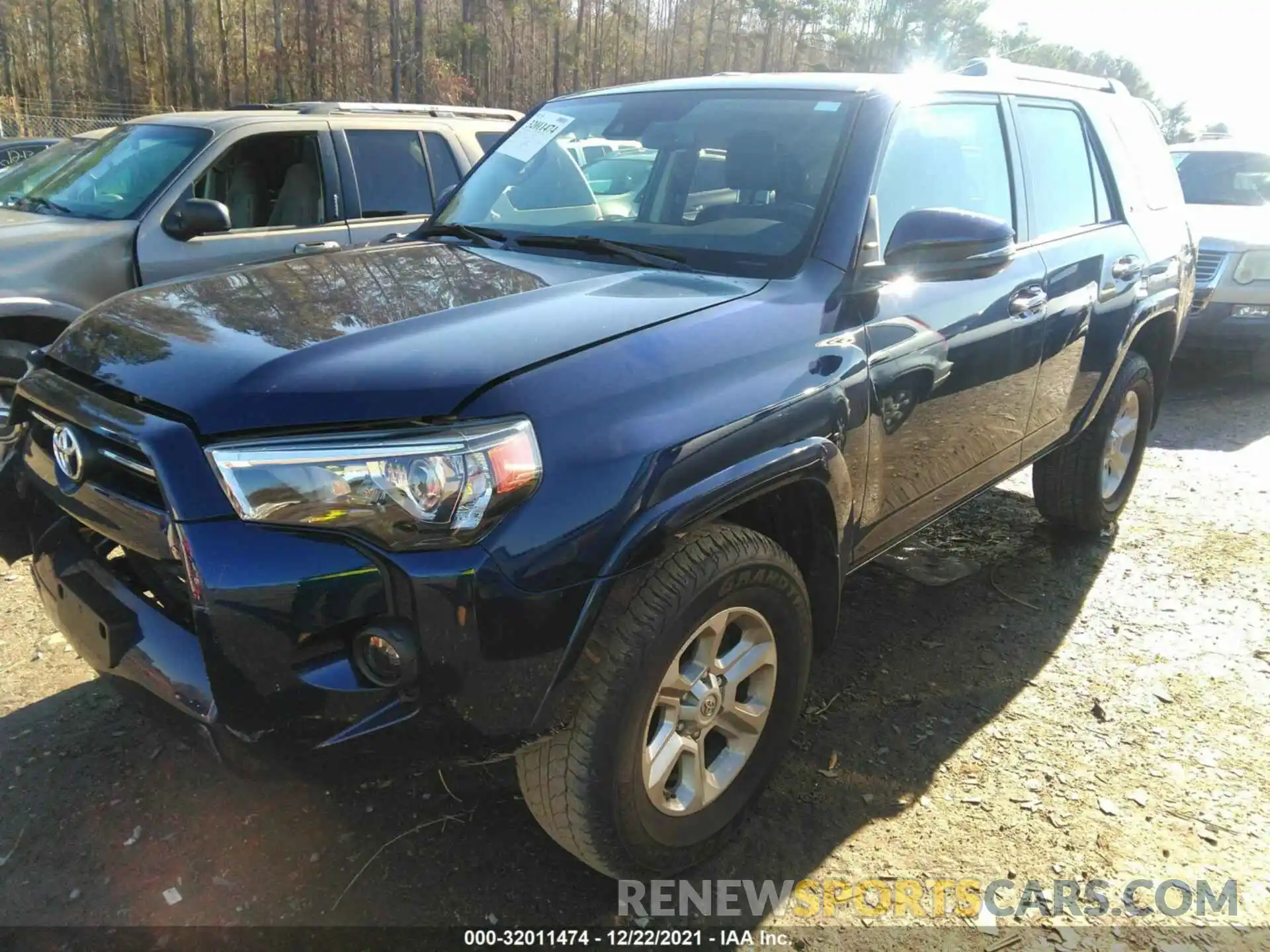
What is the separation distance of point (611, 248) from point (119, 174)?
3665mm

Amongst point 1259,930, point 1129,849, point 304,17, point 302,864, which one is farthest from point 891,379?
point 304,17

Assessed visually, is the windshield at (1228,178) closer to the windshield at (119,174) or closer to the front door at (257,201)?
the front door at (257,201)

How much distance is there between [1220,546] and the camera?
4.52m

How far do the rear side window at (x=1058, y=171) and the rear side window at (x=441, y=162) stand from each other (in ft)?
11.4

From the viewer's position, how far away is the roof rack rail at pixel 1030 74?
3.56m

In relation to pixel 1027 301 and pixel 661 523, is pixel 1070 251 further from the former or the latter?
pixel 661 523

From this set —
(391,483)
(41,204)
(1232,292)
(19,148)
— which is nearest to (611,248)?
(391,483)

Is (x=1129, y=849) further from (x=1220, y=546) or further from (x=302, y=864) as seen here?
(x=1220, y=546)

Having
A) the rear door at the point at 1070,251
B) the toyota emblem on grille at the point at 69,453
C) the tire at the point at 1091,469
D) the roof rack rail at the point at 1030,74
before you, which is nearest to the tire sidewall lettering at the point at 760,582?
the toyota emblem on grille at the point at 69,453

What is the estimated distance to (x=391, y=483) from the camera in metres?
1.72

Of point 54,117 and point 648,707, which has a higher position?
point 54,117

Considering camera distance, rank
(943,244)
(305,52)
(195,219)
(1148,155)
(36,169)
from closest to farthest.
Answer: (943,244)
(1148,155)
(195,219)
(36,169)
(305,52)

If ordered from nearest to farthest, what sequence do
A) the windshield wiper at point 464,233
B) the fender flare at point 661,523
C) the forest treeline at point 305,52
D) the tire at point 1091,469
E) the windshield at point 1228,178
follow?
the fender flare at point 661,523, the windshield wiper at point 464,233, the tire at point 1091,469, the windshield at point 1228,178, the forest treeline at point 305,52

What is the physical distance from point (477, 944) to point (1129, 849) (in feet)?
5.74
